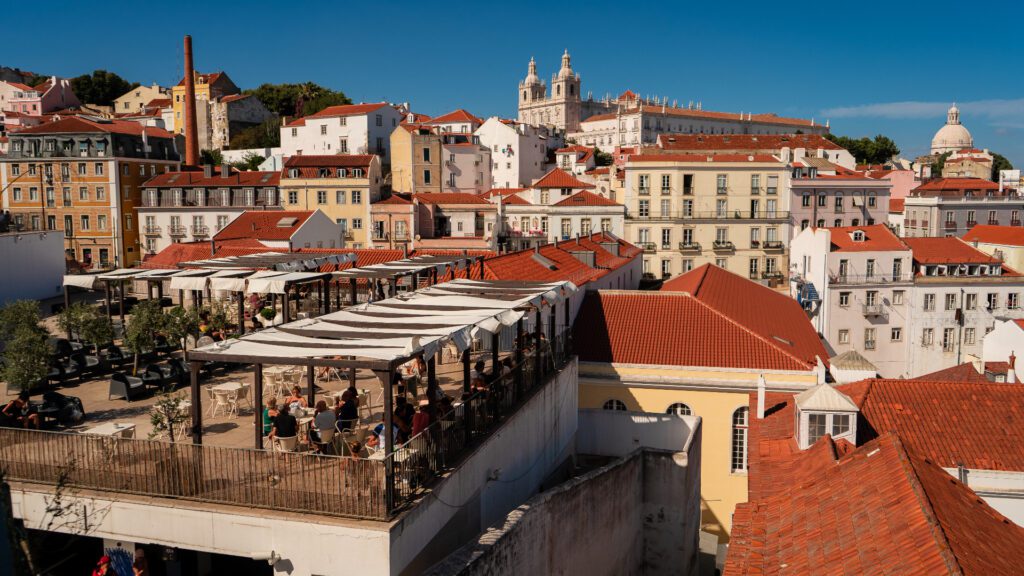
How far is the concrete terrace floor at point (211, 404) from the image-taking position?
40.3 ft

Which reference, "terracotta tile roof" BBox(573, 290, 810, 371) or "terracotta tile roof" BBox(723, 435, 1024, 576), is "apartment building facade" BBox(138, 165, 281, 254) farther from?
"terracotta tile roof" BBox(723, 435, 1024, 576)

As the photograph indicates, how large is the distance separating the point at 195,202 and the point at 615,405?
44604 millimetres

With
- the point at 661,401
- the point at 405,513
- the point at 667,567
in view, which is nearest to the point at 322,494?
the point at 405,513

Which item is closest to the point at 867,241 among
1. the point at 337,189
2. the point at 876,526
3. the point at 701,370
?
the point at 701,370

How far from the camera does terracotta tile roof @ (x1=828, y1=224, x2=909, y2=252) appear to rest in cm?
4459

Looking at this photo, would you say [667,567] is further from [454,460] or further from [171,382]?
[171,382]

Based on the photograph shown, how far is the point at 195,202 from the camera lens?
58.0 meters

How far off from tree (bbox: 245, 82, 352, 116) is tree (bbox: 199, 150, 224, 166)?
46.4 feet

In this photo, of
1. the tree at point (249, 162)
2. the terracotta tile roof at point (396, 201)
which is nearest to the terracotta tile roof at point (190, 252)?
the terracotta tile roof at point (396, 201)

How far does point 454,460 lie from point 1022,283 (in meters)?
45.6

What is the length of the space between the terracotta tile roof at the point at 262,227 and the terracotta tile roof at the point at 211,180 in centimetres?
1145

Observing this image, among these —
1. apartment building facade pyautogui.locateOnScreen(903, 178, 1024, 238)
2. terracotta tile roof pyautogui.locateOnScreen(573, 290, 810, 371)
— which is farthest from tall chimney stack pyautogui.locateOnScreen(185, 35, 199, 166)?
apartment building facade pyautogui.locateOnScreen(903, 178, 1024, 238)

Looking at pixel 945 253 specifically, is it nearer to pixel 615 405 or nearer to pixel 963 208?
pixel 963 208

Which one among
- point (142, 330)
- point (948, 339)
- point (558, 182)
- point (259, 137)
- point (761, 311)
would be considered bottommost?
point (948, 339)
